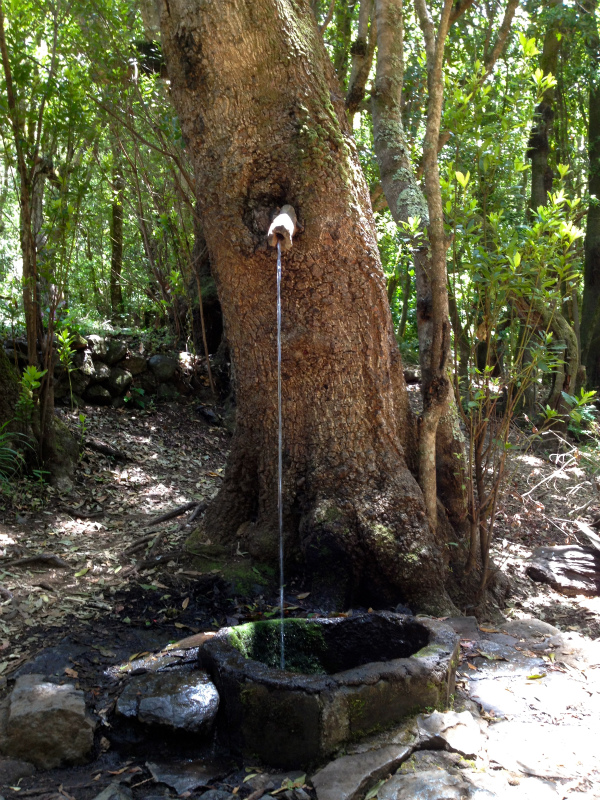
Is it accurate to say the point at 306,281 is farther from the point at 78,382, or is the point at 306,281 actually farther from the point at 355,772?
the point at 78,382

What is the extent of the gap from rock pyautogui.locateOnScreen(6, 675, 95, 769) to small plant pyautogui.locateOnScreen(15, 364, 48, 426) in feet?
10.4

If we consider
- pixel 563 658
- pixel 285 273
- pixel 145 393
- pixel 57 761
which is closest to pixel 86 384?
pixel 145 393

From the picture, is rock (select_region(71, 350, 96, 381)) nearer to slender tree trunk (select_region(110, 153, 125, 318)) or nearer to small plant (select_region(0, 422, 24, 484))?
small plant (select_region(0, 422, 24, 484))

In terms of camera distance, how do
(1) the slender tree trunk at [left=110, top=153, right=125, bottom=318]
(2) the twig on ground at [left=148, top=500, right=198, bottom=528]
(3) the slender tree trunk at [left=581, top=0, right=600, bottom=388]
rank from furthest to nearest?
(1) the slender tree trunk at [left=110, top=153, right=125, bottom=318]
(3) the slender tree trunk at [left=581, top=0, right=600, bottom=388]
(2) the twig on ground at [left=148, top=500, right=198, bottom=528]

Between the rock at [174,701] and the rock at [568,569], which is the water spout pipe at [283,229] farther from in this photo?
the rock at [568,569]

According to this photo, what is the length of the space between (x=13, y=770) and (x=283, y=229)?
2846mm

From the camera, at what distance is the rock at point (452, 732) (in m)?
2.69

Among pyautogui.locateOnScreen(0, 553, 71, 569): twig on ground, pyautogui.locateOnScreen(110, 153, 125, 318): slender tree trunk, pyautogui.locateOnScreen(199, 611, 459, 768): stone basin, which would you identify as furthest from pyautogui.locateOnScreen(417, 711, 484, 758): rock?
pyautogui.locateOnScreen(110, 153, 125, 318): slender tree trunk

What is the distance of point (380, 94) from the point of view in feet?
16.4

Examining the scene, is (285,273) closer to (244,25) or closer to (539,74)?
(244,25)

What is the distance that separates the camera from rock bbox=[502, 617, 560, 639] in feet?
13.0

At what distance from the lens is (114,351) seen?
8320 mm

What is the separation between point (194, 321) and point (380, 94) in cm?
523

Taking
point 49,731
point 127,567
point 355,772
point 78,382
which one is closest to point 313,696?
point 355,772
